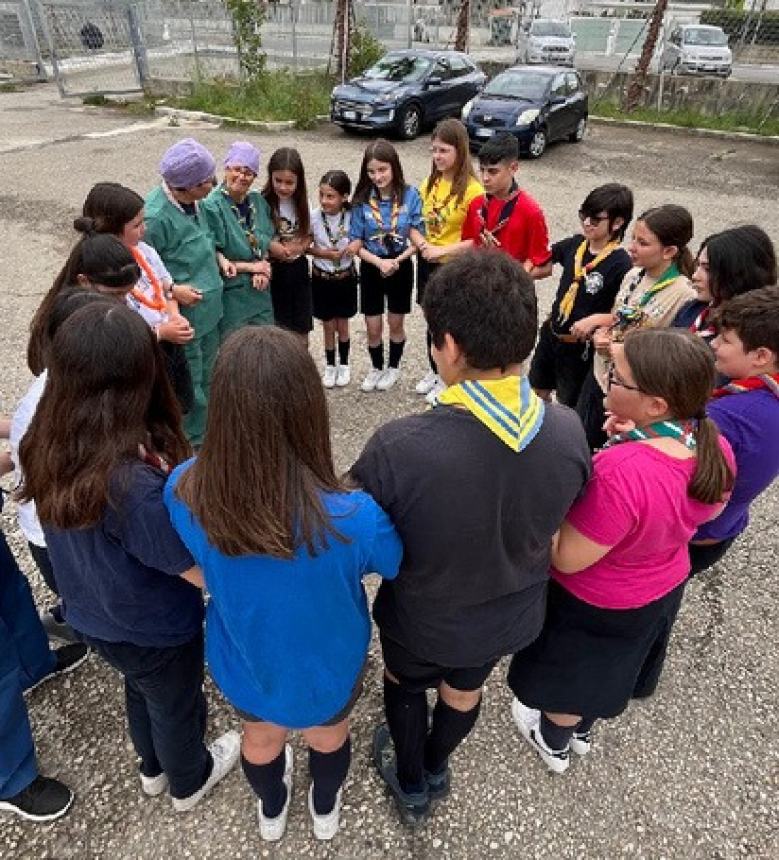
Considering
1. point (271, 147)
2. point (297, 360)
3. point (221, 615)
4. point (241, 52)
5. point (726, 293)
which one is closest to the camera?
point (297, 360)

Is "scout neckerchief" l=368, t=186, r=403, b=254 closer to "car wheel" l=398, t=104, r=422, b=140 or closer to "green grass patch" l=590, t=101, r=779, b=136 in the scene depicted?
"car wheel" l=398, t=104, r=422, b=140

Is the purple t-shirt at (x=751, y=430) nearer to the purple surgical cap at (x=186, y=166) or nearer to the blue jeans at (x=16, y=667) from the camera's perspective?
the blue jeans at (x=16, y=667)

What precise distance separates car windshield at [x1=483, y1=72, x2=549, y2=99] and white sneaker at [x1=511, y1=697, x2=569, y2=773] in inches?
495

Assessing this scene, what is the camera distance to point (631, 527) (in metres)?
1.57

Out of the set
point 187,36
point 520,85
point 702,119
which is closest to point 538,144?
point 520,85

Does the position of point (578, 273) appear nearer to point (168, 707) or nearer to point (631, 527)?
point (631, 527)

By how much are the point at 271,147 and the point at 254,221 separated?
9.47 m

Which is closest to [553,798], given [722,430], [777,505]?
[722,430]

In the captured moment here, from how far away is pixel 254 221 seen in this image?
3799 mm

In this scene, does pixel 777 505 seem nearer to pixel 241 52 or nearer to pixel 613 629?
pixel 613 629

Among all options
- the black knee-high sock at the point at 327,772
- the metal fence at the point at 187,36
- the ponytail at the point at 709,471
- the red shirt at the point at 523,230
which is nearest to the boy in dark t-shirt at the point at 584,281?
the red shirt at the point at 523,230

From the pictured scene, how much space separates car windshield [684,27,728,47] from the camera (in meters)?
18.7

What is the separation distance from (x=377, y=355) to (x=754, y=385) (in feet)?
10.5

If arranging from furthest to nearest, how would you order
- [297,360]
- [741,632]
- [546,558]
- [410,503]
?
[741,632]
[546,558]
[410,503]
[297,360]
